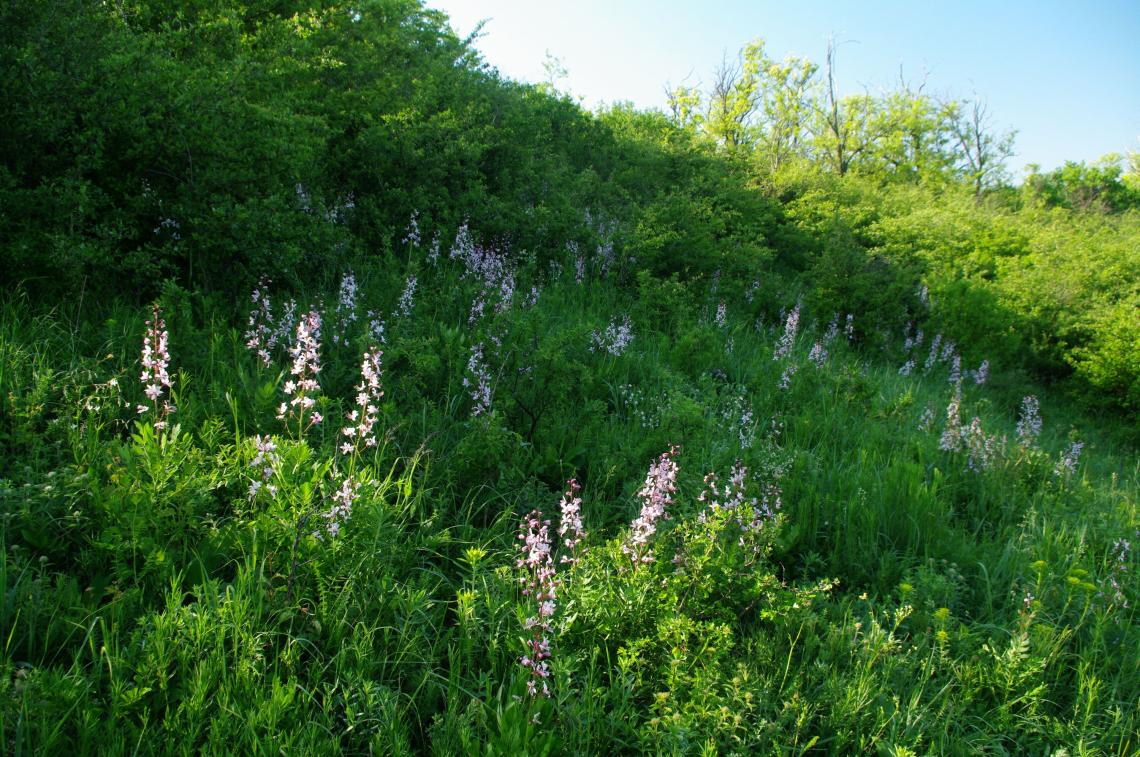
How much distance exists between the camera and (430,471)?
3.78 metres

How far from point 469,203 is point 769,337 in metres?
4.32

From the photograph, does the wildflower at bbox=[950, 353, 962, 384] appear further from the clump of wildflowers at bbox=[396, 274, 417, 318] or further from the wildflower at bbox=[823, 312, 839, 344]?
the clump of wildflowers at bbox=[396, 274, 417, 318]

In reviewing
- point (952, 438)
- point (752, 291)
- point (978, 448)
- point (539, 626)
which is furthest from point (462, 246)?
point (539, 626)

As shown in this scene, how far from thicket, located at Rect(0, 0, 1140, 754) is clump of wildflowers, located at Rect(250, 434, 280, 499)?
0.06 metres

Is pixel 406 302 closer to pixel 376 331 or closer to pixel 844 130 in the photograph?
pixel 376 331

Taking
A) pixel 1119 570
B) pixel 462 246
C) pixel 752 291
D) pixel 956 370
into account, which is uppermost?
pixel 752 291

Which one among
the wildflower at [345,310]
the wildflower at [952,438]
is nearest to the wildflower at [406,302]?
the wildflower at [345,310]

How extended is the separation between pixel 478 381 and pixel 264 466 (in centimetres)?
178

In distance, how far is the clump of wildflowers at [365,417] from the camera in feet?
10.4

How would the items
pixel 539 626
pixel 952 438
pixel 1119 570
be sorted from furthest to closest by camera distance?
pixel 952 438 → pixel 1119 570 → pixel 539 626

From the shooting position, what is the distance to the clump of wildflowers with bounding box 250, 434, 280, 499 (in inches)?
110

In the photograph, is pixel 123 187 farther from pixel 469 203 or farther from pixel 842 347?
pixel 842 347

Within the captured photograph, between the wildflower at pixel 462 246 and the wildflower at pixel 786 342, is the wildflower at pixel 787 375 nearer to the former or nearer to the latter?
the wildflower at pixel 786 342

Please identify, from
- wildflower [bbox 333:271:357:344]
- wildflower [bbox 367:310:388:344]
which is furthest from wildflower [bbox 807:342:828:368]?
wildflower [bbox 333:271:357:344]
